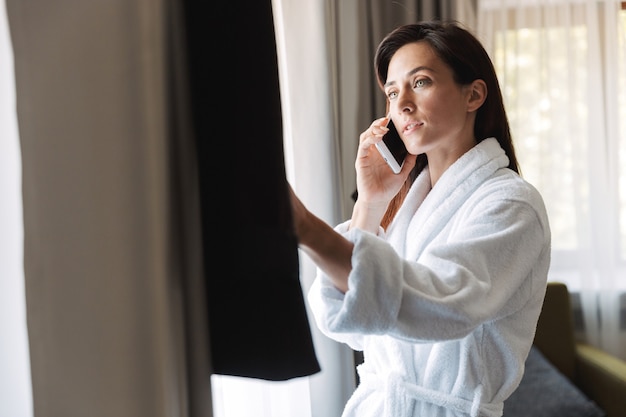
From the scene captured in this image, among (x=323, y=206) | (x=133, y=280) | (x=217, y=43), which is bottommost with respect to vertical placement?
(x=323, y=206)

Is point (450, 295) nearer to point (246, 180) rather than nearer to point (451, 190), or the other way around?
point (451, 190)

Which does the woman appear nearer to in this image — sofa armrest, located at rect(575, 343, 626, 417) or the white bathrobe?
the white bathrobe

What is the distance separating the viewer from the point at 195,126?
450 mm

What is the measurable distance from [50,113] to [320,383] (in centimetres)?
223

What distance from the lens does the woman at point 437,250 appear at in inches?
35.8

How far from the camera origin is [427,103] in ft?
4.42

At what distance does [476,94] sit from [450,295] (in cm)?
57

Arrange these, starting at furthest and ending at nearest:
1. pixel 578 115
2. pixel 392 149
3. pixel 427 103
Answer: pixel 578 115
pixel 392 149
pixel 427 103

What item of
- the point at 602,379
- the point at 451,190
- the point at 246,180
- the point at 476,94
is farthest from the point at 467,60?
the point at 602,379

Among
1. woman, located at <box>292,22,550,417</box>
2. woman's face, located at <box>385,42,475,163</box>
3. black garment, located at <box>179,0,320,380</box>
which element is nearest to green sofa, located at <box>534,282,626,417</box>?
woman, located at <box>292,22,550,417</box>

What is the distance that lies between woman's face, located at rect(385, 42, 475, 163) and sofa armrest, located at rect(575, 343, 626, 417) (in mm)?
1371

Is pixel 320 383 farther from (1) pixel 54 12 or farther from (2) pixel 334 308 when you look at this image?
(1) pixel 54 12

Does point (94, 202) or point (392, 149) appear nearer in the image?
point (94, 202)

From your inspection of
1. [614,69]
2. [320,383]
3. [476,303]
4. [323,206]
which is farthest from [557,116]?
[476,303]
